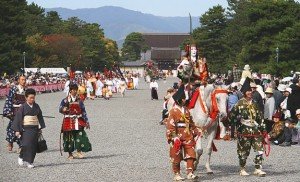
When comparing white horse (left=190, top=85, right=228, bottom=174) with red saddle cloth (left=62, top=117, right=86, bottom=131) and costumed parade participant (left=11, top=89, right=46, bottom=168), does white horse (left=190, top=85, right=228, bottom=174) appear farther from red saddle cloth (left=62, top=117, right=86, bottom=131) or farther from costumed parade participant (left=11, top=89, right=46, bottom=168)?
costumed parade participant (left=11, top=89, right=46, bottom=168)

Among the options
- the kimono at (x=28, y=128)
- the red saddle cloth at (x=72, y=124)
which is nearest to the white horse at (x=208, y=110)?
the red saddle cloth at (x=72, y=124)

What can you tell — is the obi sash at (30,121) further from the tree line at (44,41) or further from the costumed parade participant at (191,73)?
the tree line at (44,41)

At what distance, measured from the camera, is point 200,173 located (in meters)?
10.5

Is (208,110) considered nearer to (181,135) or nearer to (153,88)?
(181,135)

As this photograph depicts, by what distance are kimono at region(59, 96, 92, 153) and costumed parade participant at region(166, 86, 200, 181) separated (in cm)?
306

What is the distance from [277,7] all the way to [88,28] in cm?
6156

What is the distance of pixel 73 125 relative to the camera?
12.3 m

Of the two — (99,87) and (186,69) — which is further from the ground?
(186,69)

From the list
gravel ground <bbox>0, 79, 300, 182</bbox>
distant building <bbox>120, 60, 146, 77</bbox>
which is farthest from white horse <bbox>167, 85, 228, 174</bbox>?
distant building <bbox>120, 60, 146, 77</bbox>

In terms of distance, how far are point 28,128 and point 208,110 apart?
11.1 ft

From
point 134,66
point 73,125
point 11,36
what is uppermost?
point 11,36

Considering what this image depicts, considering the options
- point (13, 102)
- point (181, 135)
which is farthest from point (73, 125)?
point (181, 135)

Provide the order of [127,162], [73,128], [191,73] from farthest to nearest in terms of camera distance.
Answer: [73,128] → [127,162] → [191,73]

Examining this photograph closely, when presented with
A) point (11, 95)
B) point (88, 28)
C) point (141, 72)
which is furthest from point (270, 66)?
point (141, 72)
